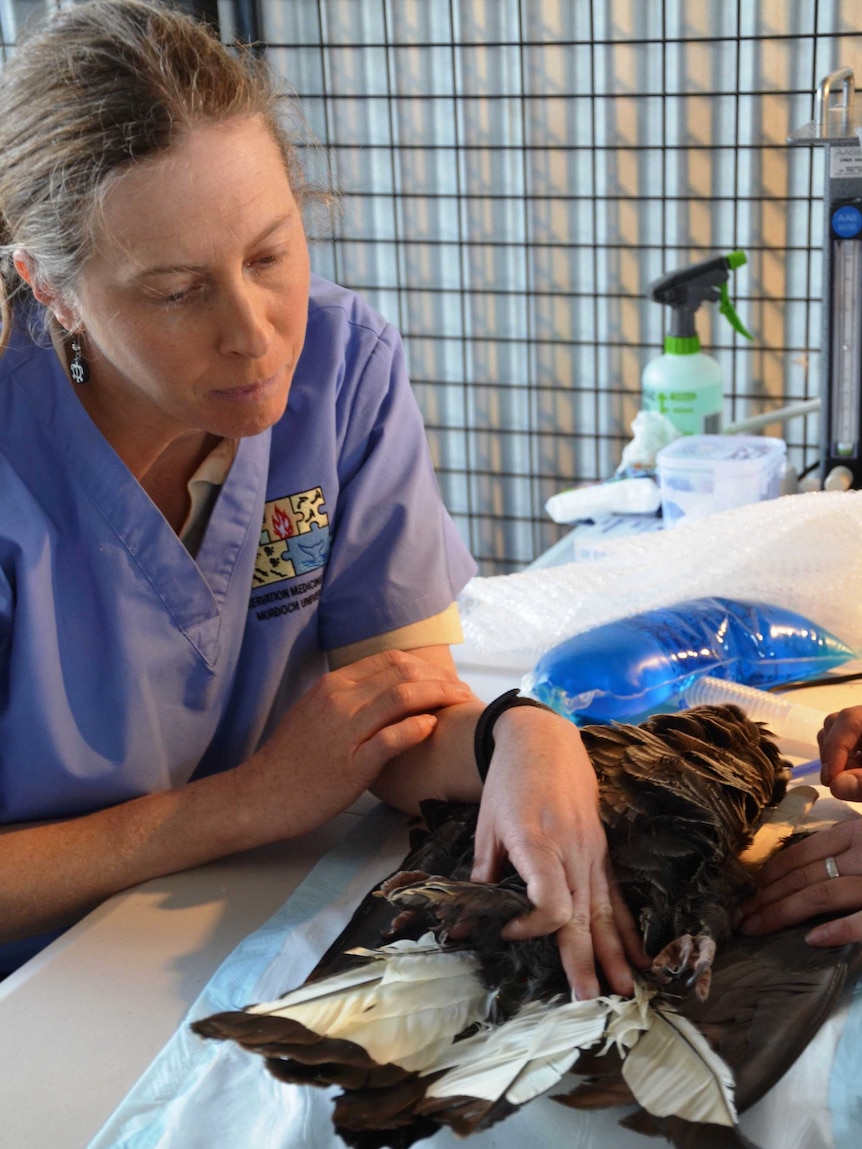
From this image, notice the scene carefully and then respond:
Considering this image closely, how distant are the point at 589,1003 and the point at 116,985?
1.00ft

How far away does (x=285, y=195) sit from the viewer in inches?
34.4

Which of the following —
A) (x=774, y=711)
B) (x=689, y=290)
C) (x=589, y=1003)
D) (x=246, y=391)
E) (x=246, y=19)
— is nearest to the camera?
(x=589, y=1003)

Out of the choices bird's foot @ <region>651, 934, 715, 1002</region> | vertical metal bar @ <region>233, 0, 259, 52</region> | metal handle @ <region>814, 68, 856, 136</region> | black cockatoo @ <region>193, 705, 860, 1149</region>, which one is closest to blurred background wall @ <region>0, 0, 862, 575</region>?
vertical metal bar @ <region>233, 0, 259, 52</region>

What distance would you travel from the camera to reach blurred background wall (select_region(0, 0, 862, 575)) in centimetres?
219

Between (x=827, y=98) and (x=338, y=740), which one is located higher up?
(x=827, y=98)

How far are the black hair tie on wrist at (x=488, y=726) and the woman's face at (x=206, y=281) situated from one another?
274 millimetres

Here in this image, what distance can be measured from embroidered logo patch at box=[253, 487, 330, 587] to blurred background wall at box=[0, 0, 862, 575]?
1.17 meters

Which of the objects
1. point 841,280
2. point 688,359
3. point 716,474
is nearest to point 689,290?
point 688,359

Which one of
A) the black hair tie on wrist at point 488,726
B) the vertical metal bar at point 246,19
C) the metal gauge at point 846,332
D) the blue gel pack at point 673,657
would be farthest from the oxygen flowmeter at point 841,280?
the vertical metal bar at point 246,19

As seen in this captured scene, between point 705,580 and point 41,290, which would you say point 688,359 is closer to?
point 705,580

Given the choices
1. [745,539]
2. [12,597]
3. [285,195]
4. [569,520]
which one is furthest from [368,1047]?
[569,520]

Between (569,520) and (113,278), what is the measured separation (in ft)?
3.41

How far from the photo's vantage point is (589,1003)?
25.9 inches

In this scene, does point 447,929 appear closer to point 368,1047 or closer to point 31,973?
point 368,1047
